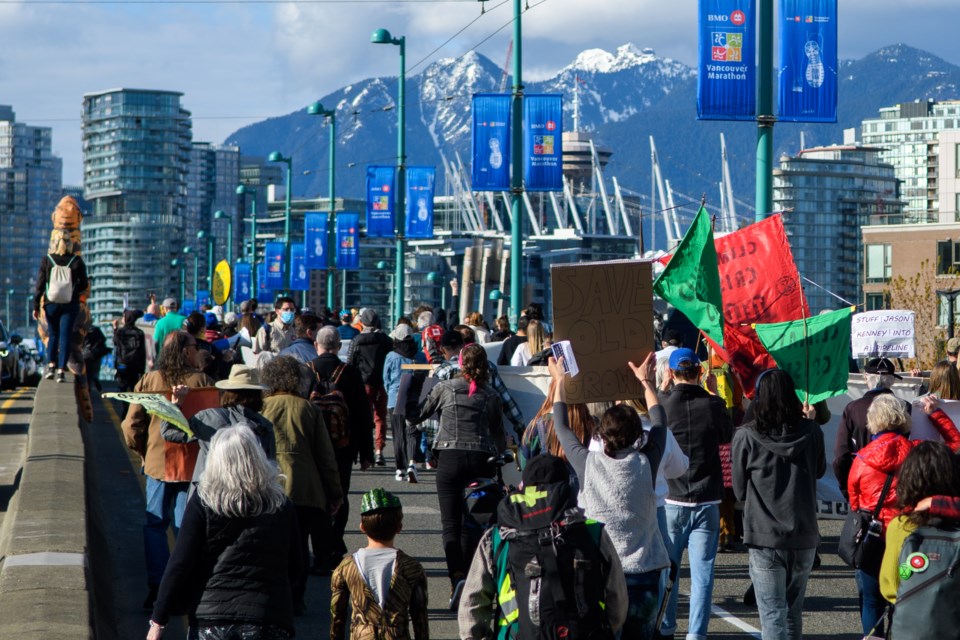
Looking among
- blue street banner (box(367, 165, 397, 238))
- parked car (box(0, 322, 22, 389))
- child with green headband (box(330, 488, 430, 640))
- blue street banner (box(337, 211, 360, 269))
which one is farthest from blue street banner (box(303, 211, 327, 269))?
child with green headband (box(330, 488, 430, 640))

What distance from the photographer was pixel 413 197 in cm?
3853

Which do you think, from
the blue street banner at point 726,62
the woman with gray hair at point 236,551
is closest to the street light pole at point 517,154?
the blue street banner at point 726,62

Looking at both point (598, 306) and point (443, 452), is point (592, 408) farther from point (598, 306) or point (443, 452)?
point (443, 452)

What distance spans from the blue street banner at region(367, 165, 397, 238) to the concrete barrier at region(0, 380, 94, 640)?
24.4 m

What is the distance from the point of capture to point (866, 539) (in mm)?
7793

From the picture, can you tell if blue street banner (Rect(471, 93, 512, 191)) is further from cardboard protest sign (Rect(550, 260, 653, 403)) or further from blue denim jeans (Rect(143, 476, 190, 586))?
cardboard protest sign (Rect(550, 260, 653, 403))

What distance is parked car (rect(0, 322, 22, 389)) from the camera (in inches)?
1253

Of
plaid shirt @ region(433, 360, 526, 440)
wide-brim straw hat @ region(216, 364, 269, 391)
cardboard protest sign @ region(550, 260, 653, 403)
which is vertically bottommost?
plaid shirt @ region(433, 360, 526, 440)

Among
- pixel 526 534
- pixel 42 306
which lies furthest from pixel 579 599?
pixel 42 306

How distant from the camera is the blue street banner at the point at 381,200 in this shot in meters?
39.6

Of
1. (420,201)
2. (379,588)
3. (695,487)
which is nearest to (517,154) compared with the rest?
(420,201)

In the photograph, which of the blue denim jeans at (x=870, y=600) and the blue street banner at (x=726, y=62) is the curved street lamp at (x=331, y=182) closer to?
the blue street banner at (x=726, y=62)

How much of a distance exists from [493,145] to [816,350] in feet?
55.1

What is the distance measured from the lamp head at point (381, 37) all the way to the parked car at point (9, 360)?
33.1 ft
